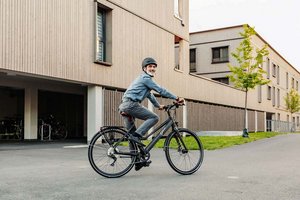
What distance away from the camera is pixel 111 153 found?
5977 mm

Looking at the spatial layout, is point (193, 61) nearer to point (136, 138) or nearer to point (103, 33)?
point (103, 33)

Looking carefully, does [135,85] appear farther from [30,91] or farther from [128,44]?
[30,91]

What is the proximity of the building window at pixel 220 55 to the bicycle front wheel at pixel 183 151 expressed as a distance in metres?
28.4

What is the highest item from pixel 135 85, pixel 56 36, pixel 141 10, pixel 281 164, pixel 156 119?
pixel 141 10

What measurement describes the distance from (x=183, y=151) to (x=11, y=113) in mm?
16742

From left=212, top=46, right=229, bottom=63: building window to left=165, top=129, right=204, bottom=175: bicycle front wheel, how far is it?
1117 inches

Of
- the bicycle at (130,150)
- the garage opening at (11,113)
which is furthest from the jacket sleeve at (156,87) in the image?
the garage opening at (11,113)

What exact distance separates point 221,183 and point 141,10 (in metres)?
13.6

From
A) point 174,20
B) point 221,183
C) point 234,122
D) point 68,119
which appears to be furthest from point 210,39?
point 221,183

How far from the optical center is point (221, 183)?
18.2 feet

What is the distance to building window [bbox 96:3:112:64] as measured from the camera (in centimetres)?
1561

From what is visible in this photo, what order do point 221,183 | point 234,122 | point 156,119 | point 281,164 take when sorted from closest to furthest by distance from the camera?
point 221,183 → point 156,119 → point 281,164 → point 234,122

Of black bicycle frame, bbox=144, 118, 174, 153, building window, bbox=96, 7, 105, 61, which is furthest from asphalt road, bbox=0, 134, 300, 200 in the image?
building window, bbox=96, 7, 105, 61

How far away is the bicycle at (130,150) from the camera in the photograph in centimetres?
589
